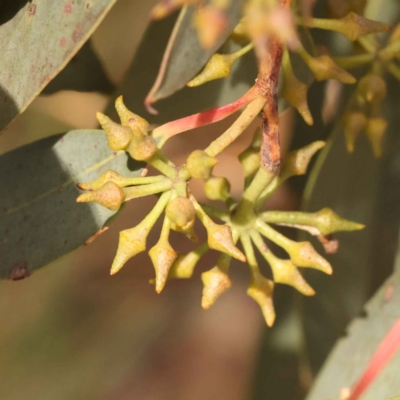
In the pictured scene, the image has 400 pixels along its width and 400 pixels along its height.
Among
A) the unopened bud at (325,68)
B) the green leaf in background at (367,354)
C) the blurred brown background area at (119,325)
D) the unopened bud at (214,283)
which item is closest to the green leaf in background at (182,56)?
the unopened bud at (325,68)

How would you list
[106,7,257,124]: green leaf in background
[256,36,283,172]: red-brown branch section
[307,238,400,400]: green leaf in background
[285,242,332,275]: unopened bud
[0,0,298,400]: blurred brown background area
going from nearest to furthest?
1. [256,36,283,172]: red-brown branch section
2. [285,242,332,275]: unopened bud
3. [106,7,257,124]: green leaf in background
4. [307,238,400,400]: green leaf in background
5. [0,0,298,400]: blurred brown background area

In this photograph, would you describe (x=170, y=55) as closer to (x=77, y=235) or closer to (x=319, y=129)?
(x=77, y=235)

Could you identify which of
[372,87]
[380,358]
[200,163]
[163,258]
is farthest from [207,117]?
[380,358]

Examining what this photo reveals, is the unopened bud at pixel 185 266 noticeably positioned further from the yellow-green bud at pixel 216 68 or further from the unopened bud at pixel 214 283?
the yellow-green bud at pixel 216 68

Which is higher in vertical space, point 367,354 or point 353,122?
point 353,122

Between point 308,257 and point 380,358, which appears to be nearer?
point 308,257

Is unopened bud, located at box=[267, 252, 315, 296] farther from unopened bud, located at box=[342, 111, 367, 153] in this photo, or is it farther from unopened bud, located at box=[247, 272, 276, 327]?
unopened bud, located at box=[342, 111, 367, 153]

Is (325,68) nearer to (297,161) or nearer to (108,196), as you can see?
(297,161)

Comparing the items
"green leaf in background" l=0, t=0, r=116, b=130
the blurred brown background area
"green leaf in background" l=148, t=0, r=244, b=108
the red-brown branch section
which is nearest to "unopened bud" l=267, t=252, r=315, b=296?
the red-brown branch section
